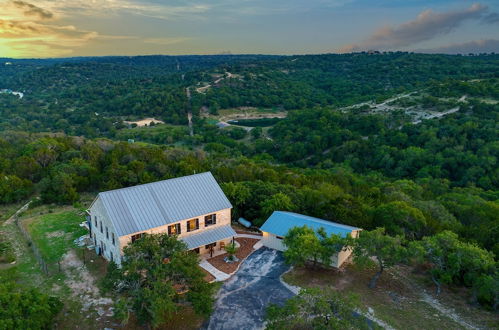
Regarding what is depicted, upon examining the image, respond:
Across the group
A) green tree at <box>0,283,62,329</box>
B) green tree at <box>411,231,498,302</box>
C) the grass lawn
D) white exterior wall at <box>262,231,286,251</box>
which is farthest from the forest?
green tree at <box>0,283,62,329</box>

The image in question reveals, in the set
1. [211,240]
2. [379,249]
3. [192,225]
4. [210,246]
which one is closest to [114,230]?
[192,225]

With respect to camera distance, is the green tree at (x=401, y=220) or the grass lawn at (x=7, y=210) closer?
the green tree at (x=401, y=220)

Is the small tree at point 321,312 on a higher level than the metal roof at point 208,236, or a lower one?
higher

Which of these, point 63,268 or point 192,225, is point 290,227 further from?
point 63,268

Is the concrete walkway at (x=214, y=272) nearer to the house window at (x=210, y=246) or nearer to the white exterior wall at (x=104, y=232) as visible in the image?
the house window at (x=210, y=246)

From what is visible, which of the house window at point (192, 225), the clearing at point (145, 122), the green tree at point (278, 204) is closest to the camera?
the house window at point (192, 225)

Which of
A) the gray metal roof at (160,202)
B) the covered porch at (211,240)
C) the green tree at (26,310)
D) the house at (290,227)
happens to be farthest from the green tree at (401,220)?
the green tree at (26,310)

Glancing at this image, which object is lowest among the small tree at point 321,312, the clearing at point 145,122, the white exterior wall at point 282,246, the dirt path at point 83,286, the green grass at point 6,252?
the clearing at point 145,122

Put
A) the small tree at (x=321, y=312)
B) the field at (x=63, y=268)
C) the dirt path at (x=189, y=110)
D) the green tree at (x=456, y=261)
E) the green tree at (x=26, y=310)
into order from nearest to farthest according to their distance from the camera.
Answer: the small tree at (x=321, y=312), the green tree at (x=26, y=310), the field at (x=63, y=268), the green tree at (x=456, y=261), the dirt path at (x=189, y=110)

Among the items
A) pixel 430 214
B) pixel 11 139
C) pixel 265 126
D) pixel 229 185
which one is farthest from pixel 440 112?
pixel 11 139
